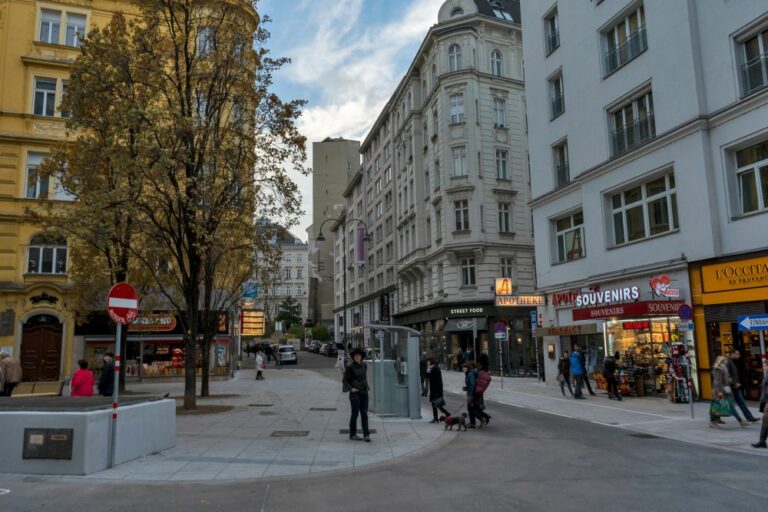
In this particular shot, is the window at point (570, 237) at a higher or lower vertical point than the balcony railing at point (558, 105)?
lower

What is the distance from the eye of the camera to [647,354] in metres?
20.2

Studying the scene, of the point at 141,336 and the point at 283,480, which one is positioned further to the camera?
the point at 141,336

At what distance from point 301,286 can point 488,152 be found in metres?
82.5

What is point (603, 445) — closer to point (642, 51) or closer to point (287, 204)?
point (287, 204)

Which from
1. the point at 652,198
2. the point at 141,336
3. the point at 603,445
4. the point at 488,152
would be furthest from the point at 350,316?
the point at 603,445

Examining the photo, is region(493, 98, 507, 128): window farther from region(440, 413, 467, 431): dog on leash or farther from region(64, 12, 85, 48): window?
region(440, 413, 467, 431): dog on leash

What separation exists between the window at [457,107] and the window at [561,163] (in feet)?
48.3

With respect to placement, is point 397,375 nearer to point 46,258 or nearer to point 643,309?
point 643,309

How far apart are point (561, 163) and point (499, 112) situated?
16.0 m

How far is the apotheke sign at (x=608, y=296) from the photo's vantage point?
20125 mm

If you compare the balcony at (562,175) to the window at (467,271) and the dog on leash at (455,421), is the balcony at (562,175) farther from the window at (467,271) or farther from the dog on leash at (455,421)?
the dog on leash at (455,421)

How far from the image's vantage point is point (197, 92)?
17.0m

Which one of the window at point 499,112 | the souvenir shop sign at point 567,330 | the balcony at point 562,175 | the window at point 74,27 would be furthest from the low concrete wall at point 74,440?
the window at point 499,112

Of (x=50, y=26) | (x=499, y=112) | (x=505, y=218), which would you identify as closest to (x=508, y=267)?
(x=505, y=218)
